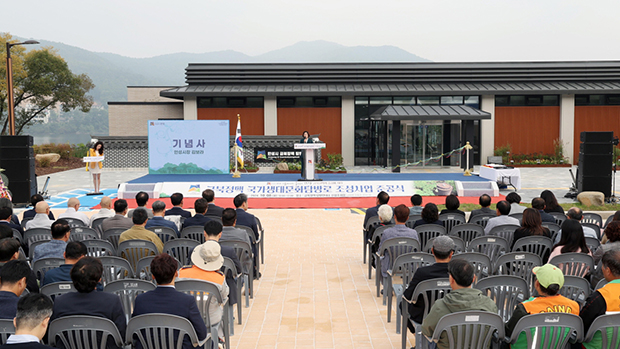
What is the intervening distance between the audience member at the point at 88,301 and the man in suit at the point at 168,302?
0.16m

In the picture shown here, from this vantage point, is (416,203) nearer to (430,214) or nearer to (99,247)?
(430,214)

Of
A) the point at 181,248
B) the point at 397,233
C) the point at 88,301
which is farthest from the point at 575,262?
the point at 88,301

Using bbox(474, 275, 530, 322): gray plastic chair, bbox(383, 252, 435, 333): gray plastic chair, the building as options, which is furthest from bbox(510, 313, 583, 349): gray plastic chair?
the building

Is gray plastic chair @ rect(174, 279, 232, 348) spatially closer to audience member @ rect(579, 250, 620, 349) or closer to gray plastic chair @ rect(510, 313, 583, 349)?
gray plastic chair @ rect(510, 313, 583, 349)

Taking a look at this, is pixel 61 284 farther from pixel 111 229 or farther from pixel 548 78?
pixel 548 78

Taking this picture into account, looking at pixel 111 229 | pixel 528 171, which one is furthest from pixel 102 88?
pixel 111 229

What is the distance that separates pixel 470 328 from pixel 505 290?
112cm

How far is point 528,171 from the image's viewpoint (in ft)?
86.9

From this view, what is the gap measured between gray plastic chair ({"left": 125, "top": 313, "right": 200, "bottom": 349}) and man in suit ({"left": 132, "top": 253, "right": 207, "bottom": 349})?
123mm

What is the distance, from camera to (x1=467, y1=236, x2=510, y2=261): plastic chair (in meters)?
6.52

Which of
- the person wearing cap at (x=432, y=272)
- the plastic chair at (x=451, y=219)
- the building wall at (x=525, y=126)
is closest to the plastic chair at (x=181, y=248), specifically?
the person wearing cap at (x=432, y=272)

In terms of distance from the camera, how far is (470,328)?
3.81 m

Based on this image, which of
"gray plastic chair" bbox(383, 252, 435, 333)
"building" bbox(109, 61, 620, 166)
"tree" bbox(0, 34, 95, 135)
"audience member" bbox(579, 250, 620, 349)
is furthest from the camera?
"tree" bbox(0, 34, 95, 135)

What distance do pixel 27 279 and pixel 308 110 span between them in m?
26.1
